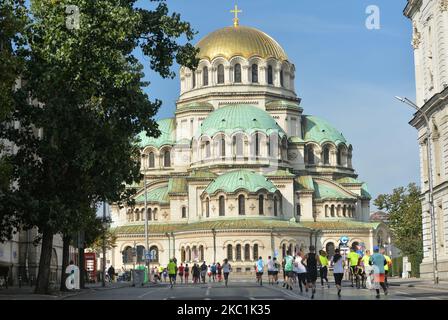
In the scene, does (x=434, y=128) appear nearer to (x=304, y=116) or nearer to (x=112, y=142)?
(x=112, y=142)

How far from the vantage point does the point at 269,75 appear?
121062 millimetres

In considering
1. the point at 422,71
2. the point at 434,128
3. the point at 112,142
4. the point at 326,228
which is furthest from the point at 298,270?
the point at 326,228

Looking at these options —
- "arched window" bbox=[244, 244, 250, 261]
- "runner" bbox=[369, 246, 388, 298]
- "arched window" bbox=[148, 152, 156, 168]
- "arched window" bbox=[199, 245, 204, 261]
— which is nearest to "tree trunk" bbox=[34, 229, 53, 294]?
"runner" bbox=[369, 246, 388, 298]

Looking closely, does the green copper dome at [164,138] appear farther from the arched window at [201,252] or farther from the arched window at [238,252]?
the arched window at [238,252]

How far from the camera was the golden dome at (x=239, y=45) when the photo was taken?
119375 millimetres

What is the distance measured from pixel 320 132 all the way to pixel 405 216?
90.2 feet

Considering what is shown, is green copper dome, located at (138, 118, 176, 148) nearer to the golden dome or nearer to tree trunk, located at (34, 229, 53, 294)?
the golden dome

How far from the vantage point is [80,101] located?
3622 centimetres

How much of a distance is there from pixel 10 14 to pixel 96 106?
6984mm

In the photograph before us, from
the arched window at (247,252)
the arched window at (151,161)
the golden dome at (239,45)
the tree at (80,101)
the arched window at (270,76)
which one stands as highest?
the golden dome at (239,45)

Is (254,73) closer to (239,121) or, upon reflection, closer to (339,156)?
(239,121)

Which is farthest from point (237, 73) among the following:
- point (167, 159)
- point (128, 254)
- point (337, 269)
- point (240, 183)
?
point (337, 269)

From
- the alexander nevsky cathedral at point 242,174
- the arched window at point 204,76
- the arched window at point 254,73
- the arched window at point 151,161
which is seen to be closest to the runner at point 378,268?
the alexander nevsky cathedral at point 242,174

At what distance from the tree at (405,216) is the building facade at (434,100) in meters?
31.3
